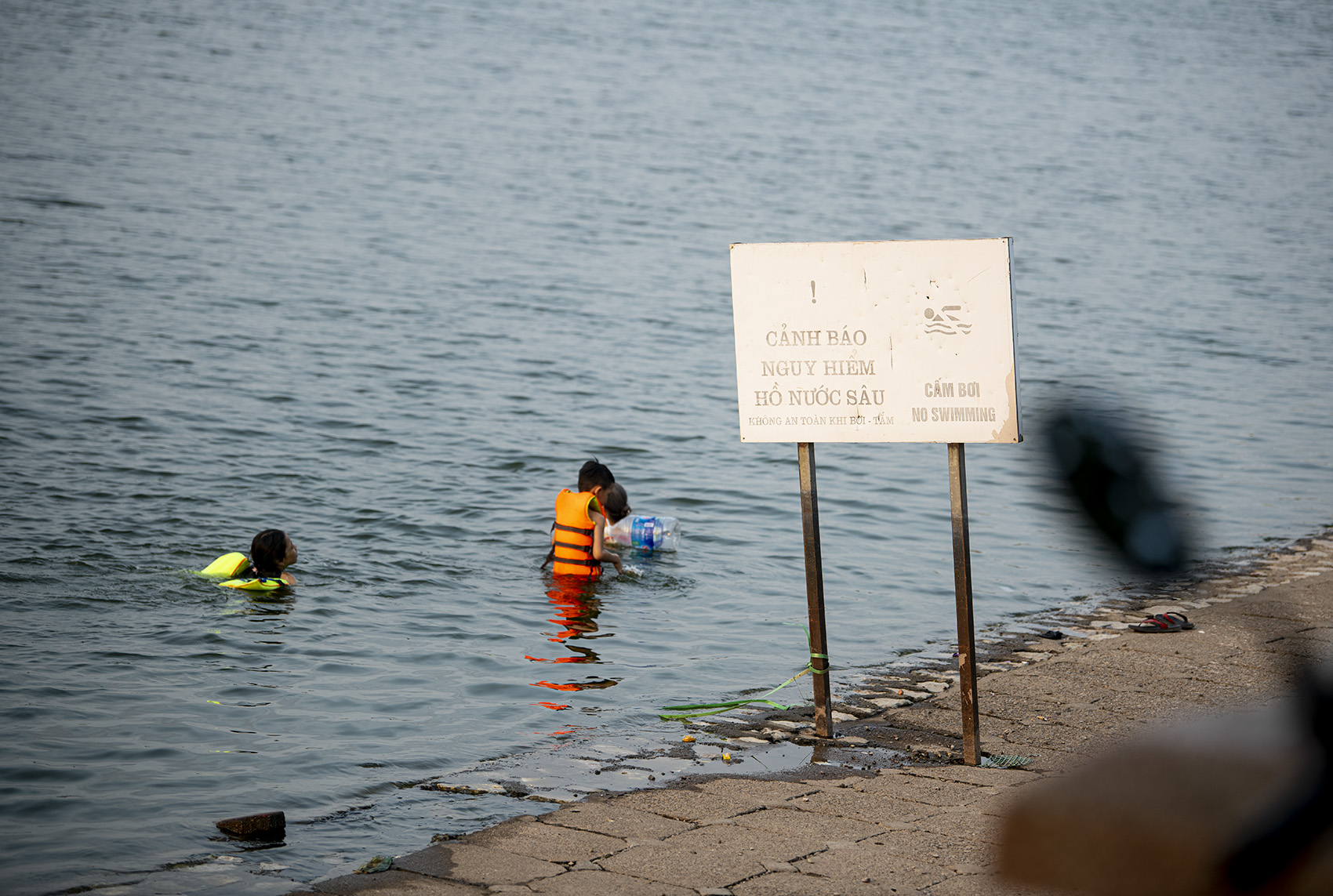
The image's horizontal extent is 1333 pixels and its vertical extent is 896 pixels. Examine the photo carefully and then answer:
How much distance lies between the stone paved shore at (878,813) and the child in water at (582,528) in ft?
12.9

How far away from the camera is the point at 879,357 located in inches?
275

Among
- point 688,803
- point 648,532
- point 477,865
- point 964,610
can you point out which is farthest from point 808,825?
point 648,532

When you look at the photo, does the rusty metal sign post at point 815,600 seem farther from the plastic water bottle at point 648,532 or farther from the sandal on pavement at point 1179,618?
the plastic water bottle at point 648,532

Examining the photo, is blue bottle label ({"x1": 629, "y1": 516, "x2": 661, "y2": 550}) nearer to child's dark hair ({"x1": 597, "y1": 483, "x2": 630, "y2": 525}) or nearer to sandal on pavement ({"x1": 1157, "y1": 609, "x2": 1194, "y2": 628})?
child's dark hair ({"x1": 597, "y1": 483, "x2": 630, "y2": 525})

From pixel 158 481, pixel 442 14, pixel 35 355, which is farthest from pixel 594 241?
pixel 442 14

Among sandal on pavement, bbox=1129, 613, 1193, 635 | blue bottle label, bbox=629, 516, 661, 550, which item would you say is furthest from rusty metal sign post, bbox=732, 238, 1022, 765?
blue bottle label, bbox=629, 516, 661, 550

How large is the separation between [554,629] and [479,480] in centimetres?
467

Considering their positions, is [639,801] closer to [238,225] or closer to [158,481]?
[158,481]

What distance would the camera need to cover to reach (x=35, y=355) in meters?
17.3

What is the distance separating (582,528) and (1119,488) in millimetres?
9131

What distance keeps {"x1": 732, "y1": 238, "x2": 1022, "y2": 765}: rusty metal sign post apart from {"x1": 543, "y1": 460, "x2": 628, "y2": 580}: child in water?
154 inches

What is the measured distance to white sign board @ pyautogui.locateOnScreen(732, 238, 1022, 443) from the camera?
6770 millimetres

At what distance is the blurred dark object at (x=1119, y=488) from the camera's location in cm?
206

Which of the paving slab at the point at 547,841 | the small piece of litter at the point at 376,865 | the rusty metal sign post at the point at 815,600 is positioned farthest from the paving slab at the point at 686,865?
the rusty metal sign post at the point at 815,600
